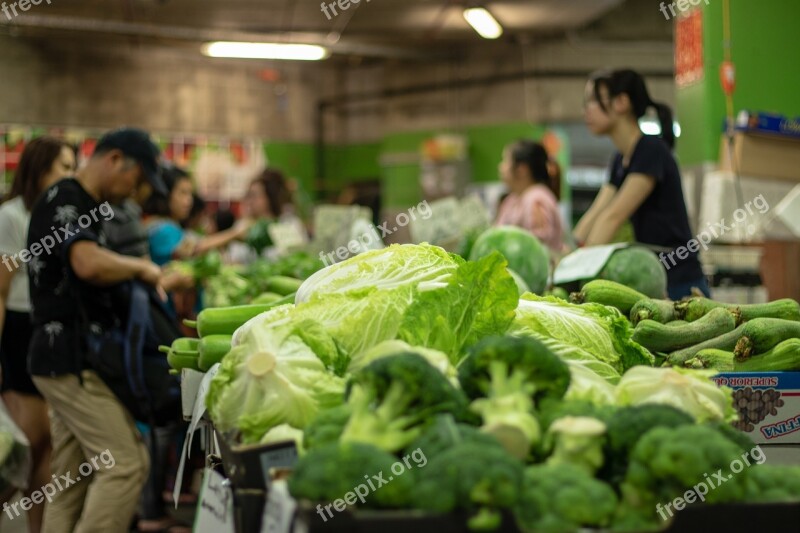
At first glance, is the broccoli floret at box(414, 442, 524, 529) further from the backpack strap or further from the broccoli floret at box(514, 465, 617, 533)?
the backpack strap

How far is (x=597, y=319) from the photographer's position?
90.7 inches

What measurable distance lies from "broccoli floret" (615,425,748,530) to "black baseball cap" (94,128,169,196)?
3078 millimetres

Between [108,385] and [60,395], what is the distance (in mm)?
189

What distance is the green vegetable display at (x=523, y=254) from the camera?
371 cm

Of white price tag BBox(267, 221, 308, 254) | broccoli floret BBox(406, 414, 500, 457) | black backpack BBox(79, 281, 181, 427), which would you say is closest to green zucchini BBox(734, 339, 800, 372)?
broccoli floret BBox(406, 414, 500, 457)

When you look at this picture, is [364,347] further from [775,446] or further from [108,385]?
[108,385]

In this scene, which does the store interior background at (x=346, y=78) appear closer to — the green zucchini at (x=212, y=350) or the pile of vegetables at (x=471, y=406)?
the green zucchini at (x=212, y=350)

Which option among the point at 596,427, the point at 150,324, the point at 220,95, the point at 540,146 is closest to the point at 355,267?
the point at 596,427

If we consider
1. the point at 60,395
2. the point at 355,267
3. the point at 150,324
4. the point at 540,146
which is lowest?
the point at 60,395

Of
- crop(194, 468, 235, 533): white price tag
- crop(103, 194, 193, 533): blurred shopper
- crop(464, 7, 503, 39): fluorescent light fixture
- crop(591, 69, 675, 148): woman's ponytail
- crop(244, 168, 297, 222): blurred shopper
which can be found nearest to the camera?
crop(194, 468, 235, 533): white price tag

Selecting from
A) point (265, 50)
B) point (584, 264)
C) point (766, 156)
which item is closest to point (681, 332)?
point (584, 264)

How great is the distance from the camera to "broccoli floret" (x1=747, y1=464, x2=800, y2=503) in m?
1.38

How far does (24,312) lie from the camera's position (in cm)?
473

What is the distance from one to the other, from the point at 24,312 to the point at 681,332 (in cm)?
342
